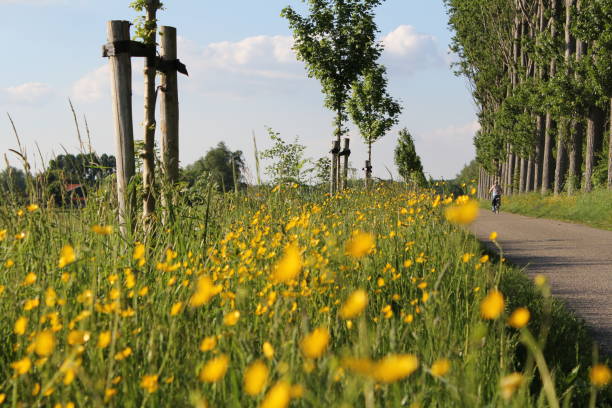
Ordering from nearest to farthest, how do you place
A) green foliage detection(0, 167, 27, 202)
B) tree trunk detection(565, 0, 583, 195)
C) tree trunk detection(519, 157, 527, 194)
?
green foliage detection(0, 167, 27, 202), tree trunk detection(565, 0, 583, 195), tree trunk detection(519, 157, 527, 194)

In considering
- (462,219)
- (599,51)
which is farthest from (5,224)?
(599,51)

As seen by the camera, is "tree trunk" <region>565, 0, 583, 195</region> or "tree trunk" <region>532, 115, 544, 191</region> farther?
"tree trunk" <region>532, 115, 544, 191</region>

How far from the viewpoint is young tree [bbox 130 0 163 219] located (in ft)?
17.2

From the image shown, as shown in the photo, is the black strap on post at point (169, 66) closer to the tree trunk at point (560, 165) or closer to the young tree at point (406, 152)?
the tree trunk at point (560, 165)

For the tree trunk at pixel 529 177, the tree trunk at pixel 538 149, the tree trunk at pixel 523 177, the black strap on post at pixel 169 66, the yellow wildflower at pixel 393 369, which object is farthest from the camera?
the tree trunk at pixel 523 177

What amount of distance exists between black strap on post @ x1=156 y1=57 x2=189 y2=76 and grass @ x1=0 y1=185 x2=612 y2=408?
1.36 meters

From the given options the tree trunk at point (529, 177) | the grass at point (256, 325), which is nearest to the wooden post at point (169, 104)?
the grass at point (256, 325)

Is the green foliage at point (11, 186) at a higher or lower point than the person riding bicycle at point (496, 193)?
higher

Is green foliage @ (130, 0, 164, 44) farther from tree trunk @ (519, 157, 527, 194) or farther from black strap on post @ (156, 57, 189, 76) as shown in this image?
tree trunk @ (519, 157, 527, 194)

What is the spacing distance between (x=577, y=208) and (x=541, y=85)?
557 cm

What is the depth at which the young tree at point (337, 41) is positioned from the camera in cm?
1574

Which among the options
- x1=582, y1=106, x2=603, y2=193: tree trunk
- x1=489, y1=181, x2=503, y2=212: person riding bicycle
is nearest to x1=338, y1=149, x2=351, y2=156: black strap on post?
x1=489, y1=181, x2=503, y2=212: person riding bicycle

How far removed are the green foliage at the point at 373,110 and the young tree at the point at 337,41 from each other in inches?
332

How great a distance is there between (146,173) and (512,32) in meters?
30.6
